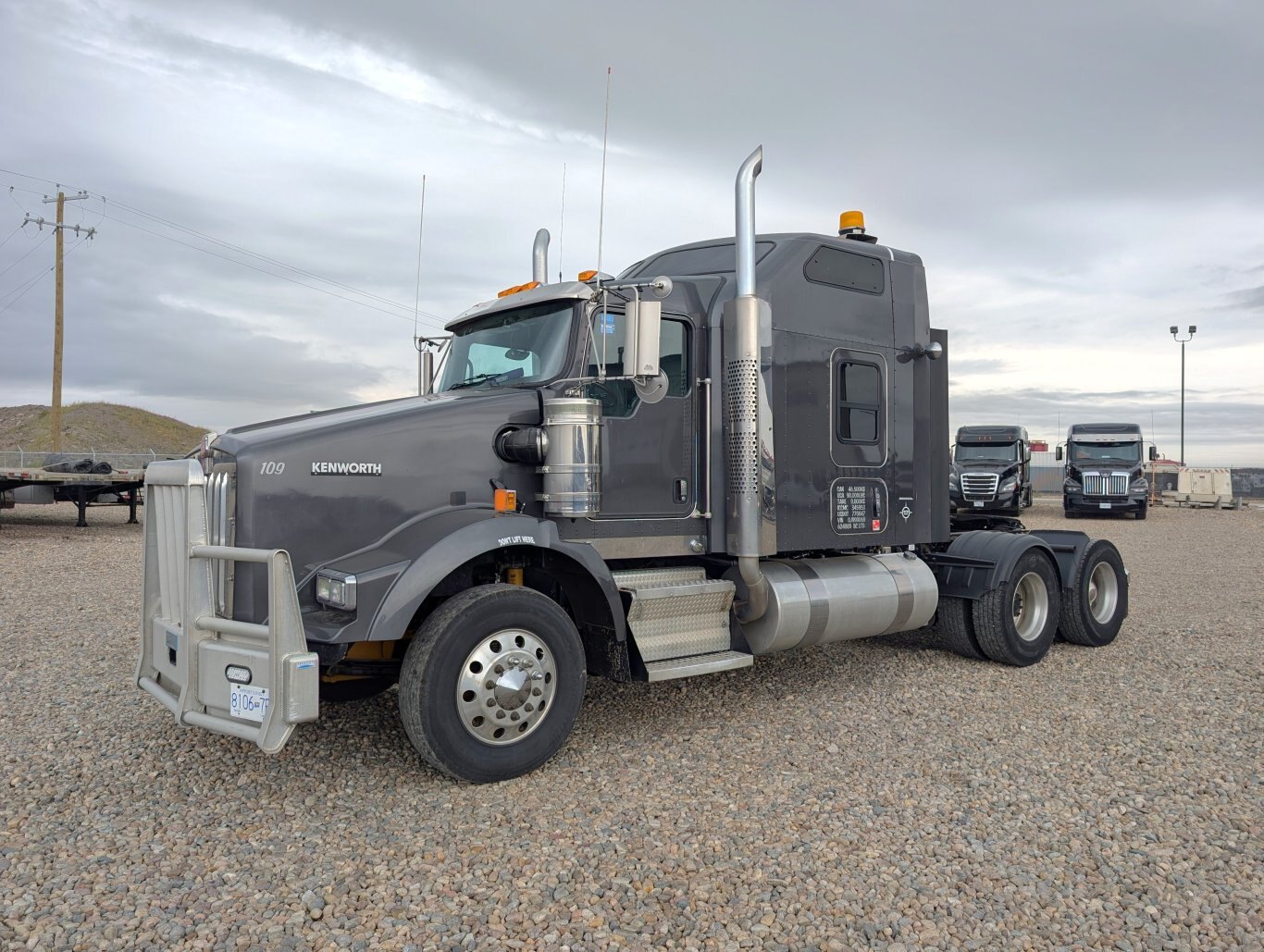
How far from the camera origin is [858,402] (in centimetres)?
668

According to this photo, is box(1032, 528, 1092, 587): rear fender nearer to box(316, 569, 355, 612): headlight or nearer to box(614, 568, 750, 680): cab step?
box(614, 568, 750, 680): cab step

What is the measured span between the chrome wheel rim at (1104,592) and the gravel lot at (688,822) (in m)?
1.49

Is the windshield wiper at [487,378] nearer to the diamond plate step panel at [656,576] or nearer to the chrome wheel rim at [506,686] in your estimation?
the diamond plate step panel at [656,576]

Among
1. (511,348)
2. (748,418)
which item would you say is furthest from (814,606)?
(511,348)

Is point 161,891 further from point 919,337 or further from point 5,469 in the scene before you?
point 5,469

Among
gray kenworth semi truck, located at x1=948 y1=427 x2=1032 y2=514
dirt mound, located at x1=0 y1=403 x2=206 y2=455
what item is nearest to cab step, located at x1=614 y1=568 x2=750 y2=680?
gray kenworth semi truck, located at x1=948 y1=427 x2=1032 y2=514

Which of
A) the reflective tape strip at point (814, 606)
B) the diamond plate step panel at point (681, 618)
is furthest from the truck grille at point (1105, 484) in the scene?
the diamond plate step panel at point (681, 618)

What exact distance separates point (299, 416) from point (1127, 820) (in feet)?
15.7

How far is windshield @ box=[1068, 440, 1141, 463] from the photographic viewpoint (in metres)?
27.2

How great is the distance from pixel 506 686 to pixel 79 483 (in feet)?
55.0

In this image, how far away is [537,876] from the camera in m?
3.58

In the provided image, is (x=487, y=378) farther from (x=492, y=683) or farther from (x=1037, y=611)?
(x=1037, y=611)

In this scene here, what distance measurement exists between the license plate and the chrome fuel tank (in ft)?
9.91

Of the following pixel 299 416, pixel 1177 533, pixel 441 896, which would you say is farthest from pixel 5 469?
pixel 1177 533
